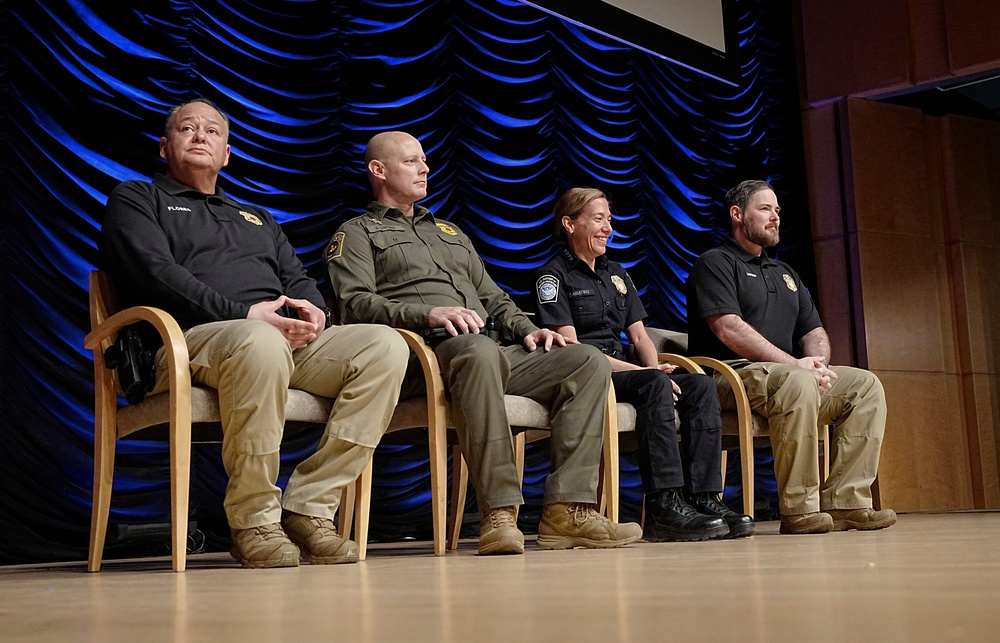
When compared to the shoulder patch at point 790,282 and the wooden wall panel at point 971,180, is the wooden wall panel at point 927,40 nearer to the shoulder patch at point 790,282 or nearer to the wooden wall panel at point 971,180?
the wooden wall panel at point 971,180

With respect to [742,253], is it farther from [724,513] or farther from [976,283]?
[976,283]

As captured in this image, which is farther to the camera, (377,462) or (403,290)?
(377,462)

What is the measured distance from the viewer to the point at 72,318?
3.25 meters

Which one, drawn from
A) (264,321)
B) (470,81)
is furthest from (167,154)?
(470,81)

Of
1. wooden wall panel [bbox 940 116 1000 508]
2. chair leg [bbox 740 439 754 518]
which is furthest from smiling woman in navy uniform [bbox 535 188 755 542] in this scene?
wooden wall panel [bbox 940 116 1000 508]

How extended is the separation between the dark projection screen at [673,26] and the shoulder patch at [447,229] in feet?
4.77

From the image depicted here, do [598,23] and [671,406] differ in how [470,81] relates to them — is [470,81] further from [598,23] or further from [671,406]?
[671,406]

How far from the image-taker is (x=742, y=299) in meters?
3.61

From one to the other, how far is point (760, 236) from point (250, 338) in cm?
215

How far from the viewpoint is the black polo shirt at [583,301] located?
3.19m

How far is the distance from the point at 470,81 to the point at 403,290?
1.90 m

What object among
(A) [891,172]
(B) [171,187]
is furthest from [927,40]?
(B) [171,187]

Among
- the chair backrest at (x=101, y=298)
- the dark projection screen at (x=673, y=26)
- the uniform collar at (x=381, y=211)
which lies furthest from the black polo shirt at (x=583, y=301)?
the dark projection screen at (x=673, y=26)

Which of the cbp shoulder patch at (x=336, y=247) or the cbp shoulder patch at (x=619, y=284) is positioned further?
the cbp shoulder patch at (x=619, y=284)
